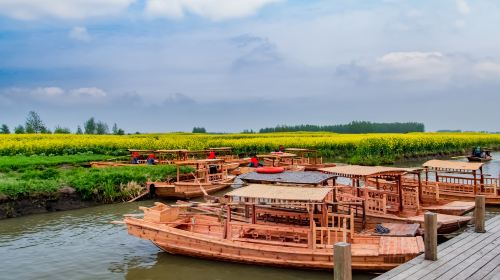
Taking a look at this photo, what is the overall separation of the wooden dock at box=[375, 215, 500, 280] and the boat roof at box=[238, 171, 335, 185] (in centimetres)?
394

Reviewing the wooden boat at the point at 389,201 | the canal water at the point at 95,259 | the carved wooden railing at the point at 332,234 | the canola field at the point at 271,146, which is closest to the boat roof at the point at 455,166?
the wooden boat at the point at 389,201

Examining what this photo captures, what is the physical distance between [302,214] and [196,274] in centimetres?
342

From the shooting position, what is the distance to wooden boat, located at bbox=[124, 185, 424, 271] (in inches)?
414

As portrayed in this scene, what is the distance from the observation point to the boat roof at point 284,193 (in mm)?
10719

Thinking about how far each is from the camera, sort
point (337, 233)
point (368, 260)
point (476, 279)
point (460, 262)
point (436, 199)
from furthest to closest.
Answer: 1. point (436, 199)
2. point (337, 233)
3. point (368, 260)
4. point (460, 262)
5. point (476, 279)

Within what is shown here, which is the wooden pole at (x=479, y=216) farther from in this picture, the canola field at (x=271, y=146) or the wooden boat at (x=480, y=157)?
the canola field at (x=271, y=146)

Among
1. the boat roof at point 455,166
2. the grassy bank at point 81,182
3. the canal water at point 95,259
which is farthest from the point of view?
the grassy bank at point 81,182

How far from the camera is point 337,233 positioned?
1112cm

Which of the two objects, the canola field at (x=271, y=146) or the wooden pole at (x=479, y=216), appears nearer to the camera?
the wooden pole at (x=479, y=216)

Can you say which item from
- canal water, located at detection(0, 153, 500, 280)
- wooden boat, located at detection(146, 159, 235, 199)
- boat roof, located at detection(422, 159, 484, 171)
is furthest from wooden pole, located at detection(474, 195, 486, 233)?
wooden boat, located at detection(146, 159, 235, 199)

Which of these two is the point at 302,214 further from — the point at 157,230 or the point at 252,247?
the point at 157,230

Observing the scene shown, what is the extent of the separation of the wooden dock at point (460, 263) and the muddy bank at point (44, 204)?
1618cm

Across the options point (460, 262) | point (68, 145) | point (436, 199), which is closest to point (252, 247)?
point (460, 262)

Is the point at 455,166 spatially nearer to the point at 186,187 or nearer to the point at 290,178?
the point at 290,178
